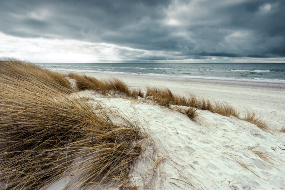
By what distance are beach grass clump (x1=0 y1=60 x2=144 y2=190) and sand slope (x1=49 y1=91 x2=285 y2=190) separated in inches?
6.6

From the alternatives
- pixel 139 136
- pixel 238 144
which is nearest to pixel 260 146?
pixel 238 144

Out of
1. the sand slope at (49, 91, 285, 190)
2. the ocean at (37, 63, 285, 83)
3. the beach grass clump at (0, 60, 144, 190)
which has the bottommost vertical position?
the sand slope at (49, 91, 285, 190)

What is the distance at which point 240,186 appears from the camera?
4.86ft

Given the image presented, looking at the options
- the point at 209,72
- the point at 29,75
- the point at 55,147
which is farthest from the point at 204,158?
the point at 209,72

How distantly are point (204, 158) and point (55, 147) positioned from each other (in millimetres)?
1888

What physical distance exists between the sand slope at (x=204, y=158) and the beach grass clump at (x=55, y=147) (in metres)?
0.17

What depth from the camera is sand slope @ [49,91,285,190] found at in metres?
1.44

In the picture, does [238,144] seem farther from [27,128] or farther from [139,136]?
[27,128]

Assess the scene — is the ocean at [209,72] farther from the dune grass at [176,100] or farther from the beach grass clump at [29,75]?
the dune grass at [176,100]

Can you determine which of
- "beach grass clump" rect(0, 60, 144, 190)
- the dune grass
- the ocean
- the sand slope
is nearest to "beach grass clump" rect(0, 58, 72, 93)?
"beach grass clump" rect(0, 60, 144, 190)

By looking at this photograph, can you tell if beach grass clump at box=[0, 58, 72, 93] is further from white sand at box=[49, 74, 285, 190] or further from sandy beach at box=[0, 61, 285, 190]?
white sand at box=[49, 74, 285, 190]

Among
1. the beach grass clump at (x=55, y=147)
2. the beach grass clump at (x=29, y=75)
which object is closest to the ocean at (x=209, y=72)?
the beach grass clump at (x=29, y=75)

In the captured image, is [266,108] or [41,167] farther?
[266,108]

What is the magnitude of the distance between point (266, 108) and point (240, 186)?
589 cm
